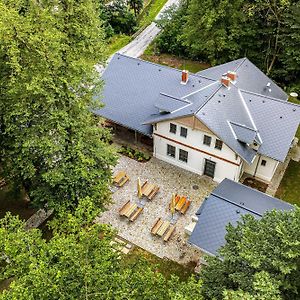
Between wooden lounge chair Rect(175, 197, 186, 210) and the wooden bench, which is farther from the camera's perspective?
the wooden bench

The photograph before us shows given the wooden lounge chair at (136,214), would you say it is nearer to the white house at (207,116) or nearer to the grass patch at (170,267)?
the grass patch at (170,267)

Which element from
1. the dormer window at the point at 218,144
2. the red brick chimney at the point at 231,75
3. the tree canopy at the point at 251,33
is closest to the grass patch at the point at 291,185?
the dormer window at the point at 218,144

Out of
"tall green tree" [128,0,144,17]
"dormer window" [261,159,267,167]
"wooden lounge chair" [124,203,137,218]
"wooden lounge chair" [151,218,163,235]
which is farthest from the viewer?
"tall green tree" [128,0,144,17]

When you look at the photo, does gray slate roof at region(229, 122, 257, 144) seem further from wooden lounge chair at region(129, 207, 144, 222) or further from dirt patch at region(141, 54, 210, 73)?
dirt patch at region(141, 54, 210, 73)

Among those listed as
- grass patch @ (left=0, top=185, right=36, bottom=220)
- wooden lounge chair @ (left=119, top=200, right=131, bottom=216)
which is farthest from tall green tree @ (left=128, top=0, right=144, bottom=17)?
wooden lounge chair @ (left=119, top=200, right=131, bottom=216)

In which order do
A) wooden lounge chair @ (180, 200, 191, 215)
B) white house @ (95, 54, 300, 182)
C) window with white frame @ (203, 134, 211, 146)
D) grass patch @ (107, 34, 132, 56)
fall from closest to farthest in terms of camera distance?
wooden lounge chair @ (180, 200, 191, 215) → white house @ (95, 54, 300, 182) → window with white frame @ (203, 134, 211, 146) → grass patch @ (107, 34, 132, 56)

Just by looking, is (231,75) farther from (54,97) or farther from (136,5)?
(136,5)

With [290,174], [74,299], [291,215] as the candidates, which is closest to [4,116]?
[74,299]
